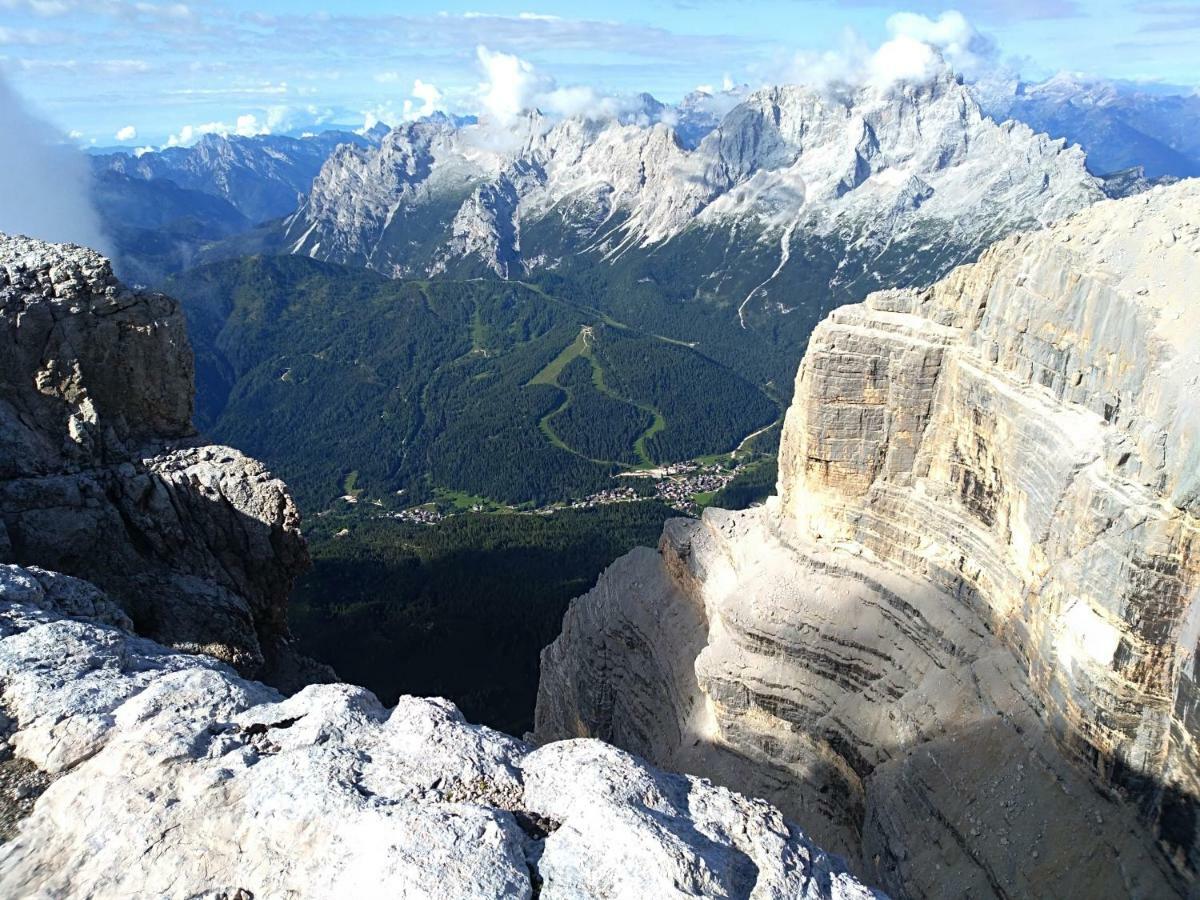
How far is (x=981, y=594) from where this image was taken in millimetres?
33812

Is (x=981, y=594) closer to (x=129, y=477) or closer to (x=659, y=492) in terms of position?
(x=129, y=477)

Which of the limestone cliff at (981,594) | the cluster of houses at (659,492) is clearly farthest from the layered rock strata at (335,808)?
the cluster of houses at (659,492)

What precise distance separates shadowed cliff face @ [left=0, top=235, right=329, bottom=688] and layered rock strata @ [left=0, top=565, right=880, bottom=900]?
11.8 metres

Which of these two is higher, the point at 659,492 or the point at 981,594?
the point at 981,594

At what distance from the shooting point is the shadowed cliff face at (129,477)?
24.5 metres

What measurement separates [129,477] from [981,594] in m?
30.5

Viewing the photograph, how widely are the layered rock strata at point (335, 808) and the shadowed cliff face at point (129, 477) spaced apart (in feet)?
38.9

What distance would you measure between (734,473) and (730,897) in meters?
179

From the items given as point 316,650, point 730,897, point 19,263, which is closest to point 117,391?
point 19,263

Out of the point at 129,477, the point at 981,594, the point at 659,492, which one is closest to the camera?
the point at 129,477

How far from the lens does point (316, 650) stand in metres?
91.6

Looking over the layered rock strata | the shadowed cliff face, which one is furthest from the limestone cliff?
the shadowed cliff face

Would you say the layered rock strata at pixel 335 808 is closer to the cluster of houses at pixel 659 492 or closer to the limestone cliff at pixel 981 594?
the limestone cliff at pixel 981 594

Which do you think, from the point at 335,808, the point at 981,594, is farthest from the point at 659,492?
the point at 335,808
